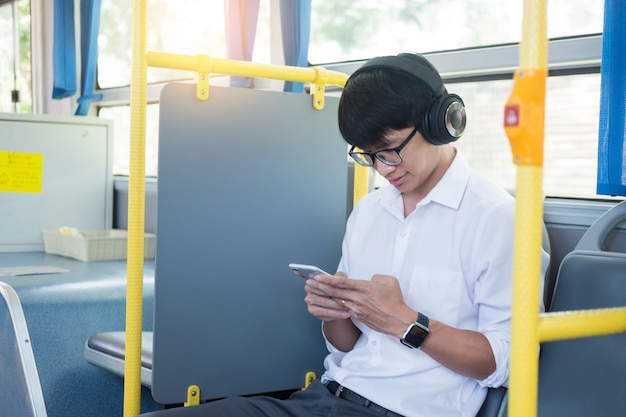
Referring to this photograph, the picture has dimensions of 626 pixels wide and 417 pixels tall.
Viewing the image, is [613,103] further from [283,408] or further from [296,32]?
[296,32]

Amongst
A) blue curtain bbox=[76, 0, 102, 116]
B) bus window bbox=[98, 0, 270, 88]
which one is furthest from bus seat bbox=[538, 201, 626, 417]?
blue curtain bbox=[76, 0, 102, 116]

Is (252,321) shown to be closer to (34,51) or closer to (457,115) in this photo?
(457,115)

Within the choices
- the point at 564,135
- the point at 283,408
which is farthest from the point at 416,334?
the point at 564,135

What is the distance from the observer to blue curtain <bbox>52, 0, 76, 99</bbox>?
4.05 m

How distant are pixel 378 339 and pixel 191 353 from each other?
454mm

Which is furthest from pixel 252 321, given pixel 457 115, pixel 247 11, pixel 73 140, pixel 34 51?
pixel 34 51

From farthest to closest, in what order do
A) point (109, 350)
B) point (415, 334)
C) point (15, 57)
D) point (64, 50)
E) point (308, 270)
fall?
point (15, 57), point (64, 50), point (109, 350), point (308, 270), point (415, 334)

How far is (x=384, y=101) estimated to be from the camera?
138cm

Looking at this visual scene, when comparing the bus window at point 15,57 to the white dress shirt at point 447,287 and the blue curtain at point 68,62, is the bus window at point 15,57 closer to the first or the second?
the blue curtain at point 68,62

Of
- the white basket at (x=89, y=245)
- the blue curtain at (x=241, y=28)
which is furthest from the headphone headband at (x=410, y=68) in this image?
the white basket at (x=89, y=245)

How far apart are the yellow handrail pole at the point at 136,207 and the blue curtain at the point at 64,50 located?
8.72ft

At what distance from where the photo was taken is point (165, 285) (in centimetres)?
164

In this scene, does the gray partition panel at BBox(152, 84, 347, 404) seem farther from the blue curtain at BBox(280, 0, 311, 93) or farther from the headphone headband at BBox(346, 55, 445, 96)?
the blue curtain at BBox(280, 0, 311, 93)

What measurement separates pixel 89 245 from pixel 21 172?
538 mm
